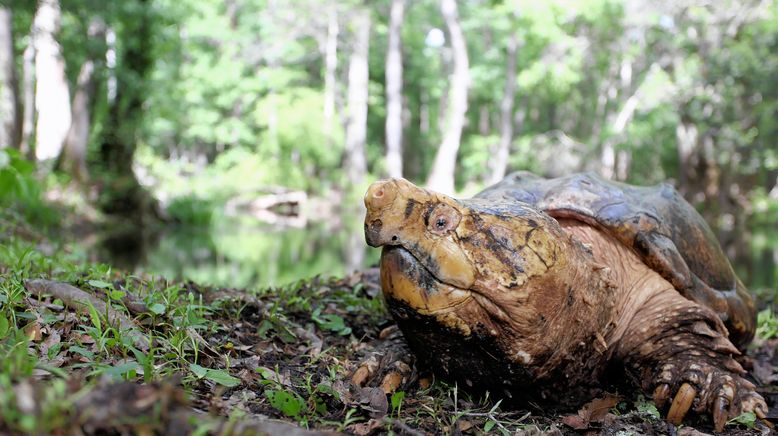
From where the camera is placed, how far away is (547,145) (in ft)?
71.7

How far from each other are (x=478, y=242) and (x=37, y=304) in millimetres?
1539

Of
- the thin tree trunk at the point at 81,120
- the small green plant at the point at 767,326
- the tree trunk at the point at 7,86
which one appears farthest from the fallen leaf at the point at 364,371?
the thin tree trunk at the point at 81,120

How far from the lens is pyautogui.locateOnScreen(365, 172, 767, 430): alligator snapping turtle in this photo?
1711 mm

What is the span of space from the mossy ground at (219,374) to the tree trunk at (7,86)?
7.22 m

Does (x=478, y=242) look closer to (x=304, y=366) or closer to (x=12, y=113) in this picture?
(x=304, y=366)

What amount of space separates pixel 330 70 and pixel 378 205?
26.1m

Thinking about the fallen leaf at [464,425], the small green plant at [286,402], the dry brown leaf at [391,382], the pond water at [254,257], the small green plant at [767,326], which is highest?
the small green plant at [286,402]

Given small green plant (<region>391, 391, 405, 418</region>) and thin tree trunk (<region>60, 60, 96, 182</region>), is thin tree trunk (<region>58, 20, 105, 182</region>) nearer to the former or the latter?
thin tree trunk (<region>60, 60, 96, 182</region>)

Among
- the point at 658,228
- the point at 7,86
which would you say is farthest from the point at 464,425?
the point at 7,86

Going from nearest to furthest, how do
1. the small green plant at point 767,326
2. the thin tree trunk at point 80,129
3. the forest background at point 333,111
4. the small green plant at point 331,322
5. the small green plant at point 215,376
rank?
the small green plant at point 215,376 < the small green plant at point 331,322 < the small green plant at point 767,326 < the forest background at point 333,111 < the thin tree trunk at point 80,129

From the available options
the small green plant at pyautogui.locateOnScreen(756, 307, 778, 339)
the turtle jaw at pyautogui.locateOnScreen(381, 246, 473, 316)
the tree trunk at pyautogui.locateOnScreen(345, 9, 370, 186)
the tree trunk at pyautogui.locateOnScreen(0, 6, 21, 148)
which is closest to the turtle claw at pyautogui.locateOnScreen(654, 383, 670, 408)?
the turtle jaw at pyautogui.locateOnScreen(381, 246, 473, 316)

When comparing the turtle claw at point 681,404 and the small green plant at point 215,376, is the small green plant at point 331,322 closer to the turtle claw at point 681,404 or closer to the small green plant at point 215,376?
the small green plant at point 215,376

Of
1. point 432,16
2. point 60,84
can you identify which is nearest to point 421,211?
point 60,84

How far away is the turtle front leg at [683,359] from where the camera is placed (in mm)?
2057
